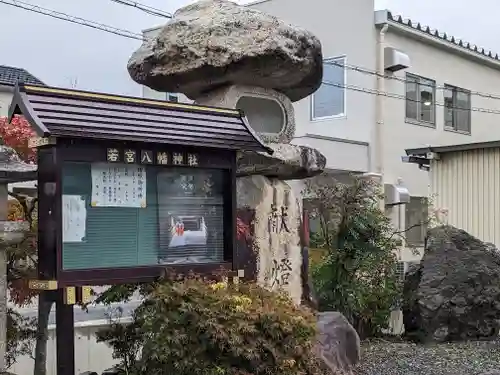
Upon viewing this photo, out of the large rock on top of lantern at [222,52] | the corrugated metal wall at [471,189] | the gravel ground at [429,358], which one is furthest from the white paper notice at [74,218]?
the corrugated metal wall at [471,189]

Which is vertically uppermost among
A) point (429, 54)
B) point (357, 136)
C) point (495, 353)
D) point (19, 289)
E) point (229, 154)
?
point (429, 54)

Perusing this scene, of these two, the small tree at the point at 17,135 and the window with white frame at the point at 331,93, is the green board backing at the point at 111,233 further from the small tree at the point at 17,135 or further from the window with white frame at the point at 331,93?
the window with white frame at the point at 331,93

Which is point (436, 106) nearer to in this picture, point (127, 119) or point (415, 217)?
point (415, 217)

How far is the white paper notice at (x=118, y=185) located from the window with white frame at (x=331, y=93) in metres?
12.0

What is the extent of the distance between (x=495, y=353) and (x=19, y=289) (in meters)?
6.95

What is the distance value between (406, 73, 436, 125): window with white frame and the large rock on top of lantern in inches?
385

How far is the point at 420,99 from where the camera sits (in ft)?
63.3

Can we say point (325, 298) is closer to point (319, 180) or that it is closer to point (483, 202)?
point (319, 180)

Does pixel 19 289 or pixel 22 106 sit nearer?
pixel 22 106

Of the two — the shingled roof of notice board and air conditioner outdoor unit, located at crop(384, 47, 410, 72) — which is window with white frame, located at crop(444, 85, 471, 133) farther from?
the shingled roof of notice board

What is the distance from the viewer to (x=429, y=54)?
764 inches

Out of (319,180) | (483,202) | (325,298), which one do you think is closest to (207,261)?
(325,298)

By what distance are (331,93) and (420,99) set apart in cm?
277

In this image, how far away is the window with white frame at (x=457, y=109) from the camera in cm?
2020
